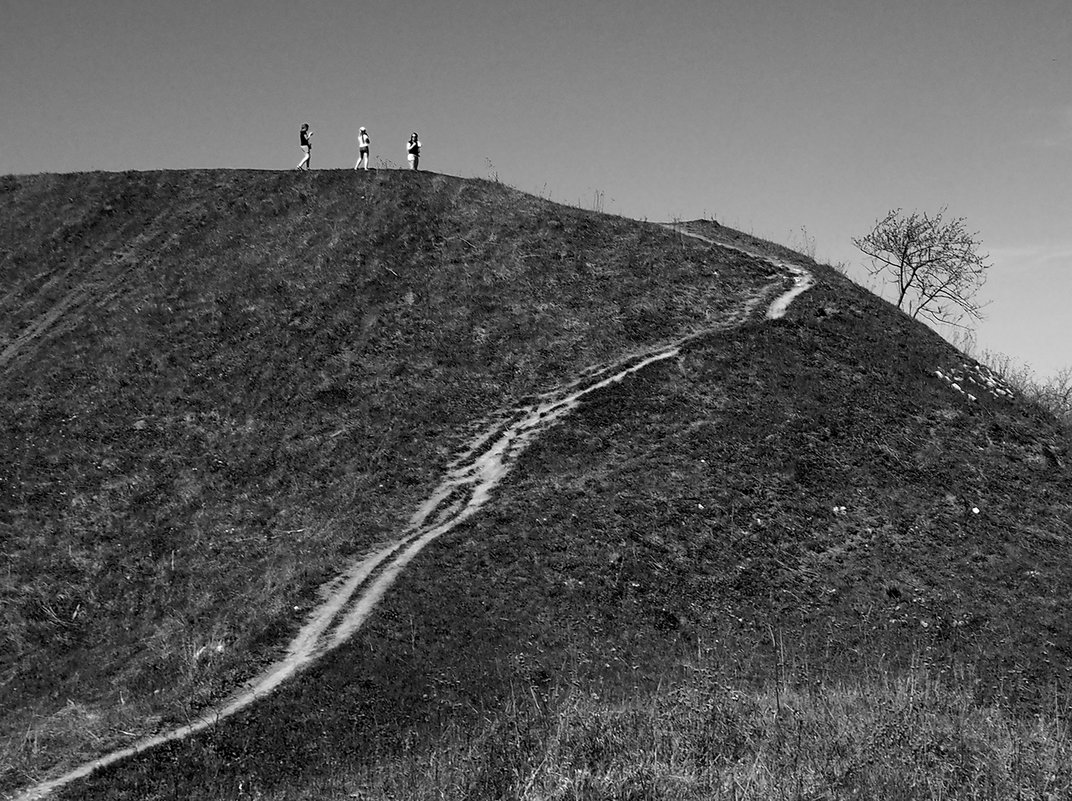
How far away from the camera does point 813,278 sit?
1289 inches

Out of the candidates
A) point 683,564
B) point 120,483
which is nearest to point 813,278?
point 683,564

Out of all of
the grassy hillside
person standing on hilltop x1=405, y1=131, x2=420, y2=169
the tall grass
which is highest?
person standing on hilltop x1=405, y1=131, x2=420, y2=169

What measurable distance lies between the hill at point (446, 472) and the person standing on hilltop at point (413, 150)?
1.17 metres

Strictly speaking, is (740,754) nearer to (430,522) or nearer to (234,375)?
(430,522)

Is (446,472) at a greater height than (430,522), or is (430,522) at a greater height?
(446,472)

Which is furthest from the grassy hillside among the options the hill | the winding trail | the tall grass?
the tall grass

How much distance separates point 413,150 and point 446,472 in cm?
1862

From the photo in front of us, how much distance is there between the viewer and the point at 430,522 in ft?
71.6

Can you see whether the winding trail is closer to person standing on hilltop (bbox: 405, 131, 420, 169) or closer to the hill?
the hill

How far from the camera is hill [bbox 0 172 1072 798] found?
1698 centimetres

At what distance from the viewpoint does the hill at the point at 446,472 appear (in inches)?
669

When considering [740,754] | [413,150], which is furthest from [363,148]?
[740,754]

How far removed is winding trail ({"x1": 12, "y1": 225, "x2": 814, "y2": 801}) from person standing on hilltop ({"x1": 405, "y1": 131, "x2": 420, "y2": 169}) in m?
15.3

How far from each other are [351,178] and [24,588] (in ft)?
69.9
